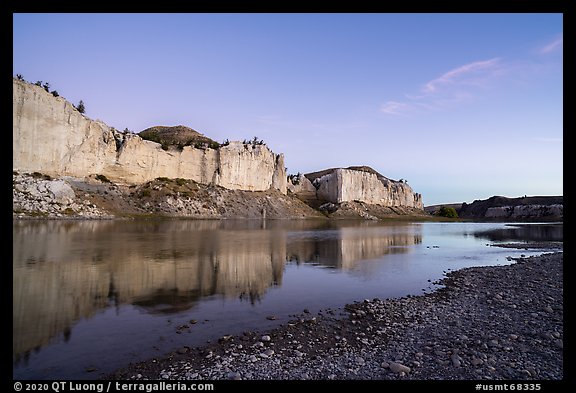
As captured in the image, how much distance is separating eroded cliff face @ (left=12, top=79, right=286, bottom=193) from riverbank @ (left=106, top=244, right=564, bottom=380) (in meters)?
54.6

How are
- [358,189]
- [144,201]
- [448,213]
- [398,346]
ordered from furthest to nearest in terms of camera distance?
[448,213] < [358,189] < [144,201] < [398,346]

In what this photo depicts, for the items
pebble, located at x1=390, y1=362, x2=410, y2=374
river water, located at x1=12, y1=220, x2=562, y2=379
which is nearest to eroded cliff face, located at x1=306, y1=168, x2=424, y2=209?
river water, located at x1=12, y1=220, x2=562, y2=379

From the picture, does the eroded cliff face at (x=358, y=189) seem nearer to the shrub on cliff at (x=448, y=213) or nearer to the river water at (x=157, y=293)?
the shrub on cliff at (x=448, y=213)

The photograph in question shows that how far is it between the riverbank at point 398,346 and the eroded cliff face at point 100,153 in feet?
179

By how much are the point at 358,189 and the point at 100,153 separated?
88.6 m

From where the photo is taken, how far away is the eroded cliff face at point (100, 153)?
4944 cm

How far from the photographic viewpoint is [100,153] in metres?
61.3

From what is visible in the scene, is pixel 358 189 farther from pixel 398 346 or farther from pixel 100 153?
pixel 398 346

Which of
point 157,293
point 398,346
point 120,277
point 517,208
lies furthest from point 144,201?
point 517,208

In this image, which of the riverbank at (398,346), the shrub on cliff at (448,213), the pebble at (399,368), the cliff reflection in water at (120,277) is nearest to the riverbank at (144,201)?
the cliff reflection in water at (120,277)
